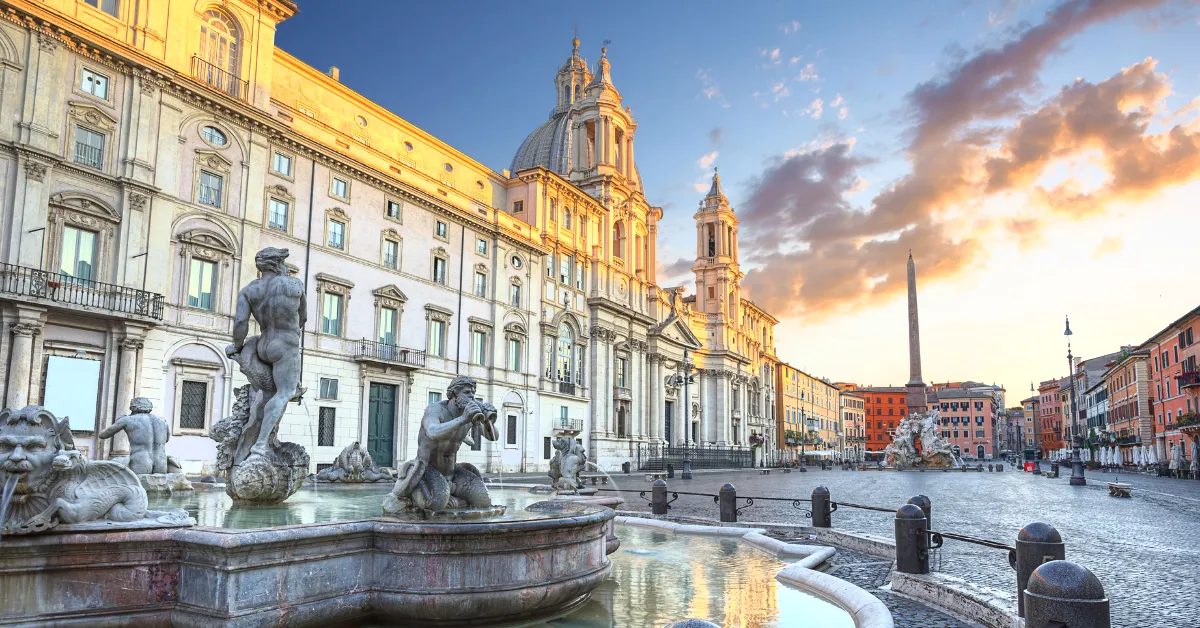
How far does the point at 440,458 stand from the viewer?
670cm

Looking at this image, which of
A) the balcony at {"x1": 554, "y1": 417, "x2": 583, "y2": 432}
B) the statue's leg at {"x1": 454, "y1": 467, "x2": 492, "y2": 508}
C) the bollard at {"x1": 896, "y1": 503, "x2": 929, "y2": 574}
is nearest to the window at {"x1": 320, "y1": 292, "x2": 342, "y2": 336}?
the balcony at {"x1": 554, "y1": 417, "x2": 583, "y2": 432}

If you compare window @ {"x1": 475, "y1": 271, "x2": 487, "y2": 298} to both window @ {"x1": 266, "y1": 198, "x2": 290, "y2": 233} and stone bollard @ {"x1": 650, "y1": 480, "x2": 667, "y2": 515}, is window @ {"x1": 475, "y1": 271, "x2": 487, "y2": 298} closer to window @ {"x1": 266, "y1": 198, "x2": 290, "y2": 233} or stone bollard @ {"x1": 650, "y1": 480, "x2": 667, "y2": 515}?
window @ {"x1": 266, "y1": 198, "x2": 290, "y2": 233}

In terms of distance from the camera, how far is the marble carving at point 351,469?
14719 mm

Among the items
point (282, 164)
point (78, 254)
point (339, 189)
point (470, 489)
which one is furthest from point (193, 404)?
point (470, 489)

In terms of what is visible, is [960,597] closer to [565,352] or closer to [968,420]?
[565,352]

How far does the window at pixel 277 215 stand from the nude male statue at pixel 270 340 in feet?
69.7

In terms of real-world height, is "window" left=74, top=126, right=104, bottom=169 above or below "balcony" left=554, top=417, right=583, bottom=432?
above

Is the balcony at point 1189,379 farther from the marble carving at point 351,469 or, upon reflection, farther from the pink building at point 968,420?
the pink building at point 968,420

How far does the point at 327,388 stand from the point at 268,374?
2243cm

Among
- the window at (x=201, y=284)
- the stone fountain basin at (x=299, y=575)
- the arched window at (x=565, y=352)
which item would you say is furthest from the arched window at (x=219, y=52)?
the stone fountain basin at (x=299, y=575)

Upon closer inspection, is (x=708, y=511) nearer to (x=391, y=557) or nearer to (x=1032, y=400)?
(x=391, y=557)

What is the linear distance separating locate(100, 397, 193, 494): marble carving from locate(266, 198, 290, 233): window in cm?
1905

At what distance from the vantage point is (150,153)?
76.3ft

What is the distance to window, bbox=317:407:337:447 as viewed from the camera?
2880 centimetres
